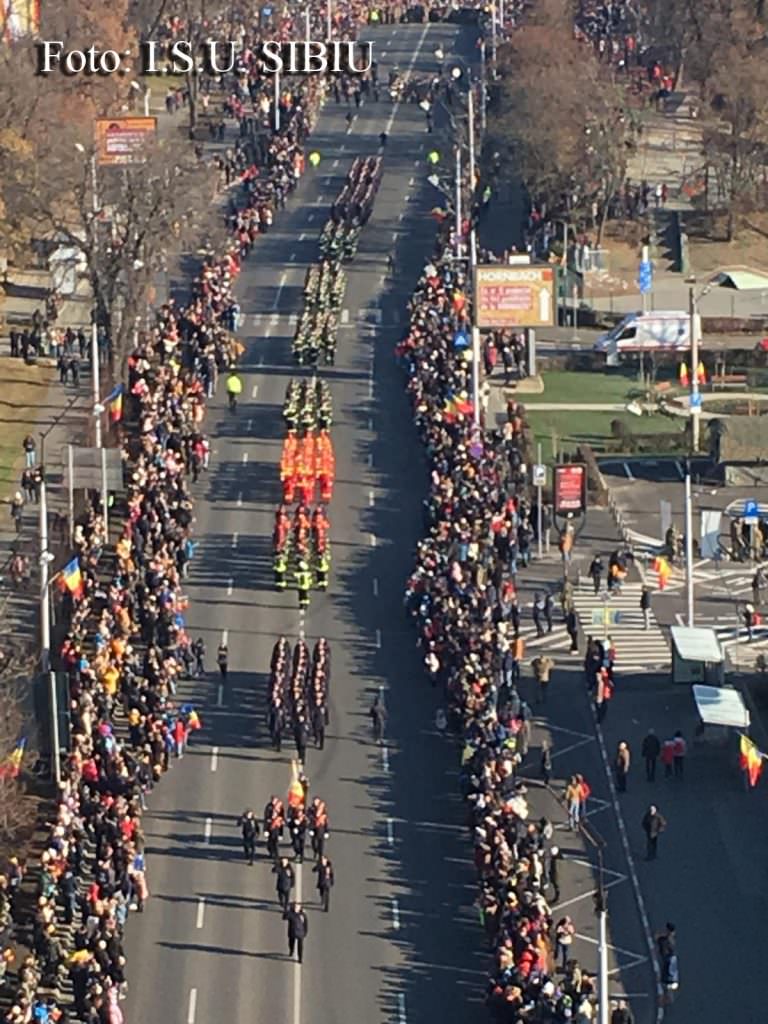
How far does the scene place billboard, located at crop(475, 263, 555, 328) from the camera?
3999 inches

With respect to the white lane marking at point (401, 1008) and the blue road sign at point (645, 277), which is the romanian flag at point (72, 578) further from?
the blue road sign at point (645, 277)

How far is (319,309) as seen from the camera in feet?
386

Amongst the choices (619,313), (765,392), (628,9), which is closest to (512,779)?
(765,392)

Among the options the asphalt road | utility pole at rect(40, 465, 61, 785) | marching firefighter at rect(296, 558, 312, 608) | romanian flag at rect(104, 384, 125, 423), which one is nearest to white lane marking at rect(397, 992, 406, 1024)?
the asphalt road

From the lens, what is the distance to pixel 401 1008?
64.8 m

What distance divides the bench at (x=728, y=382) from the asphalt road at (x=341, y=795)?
1127 cm

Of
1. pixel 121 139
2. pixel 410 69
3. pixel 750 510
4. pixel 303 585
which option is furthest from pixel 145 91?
pixel 303 585

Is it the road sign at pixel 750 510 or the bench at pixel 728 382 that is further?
the bench at pixel 728 382

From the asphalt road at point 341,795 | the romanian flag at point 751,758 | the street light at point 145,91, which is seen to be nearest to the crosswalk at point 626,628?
the asphalt road at point 341,795

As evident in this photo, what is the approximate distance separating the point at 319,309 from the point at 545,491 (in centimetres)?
2320

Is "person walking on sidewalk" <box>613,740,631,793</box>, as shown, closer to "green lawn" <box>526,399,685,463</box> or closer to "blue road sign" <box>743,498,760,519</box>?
"blue road sign" <box>743,498,760,519</box>

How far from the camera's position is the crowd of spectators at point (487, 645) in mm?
63438

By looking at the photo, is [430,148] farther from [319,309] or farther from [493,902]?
[493,902]

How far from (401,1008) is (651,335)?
5157 centimetres
